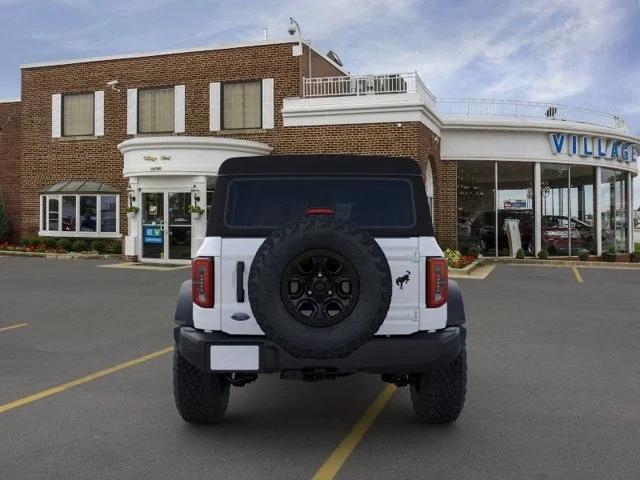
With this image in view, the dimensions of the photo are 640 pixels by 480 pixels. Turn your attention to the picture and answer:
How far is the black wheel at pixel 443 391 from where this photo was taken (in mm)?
4645

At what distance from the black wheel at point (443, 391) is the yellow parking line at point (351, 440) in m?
0.48

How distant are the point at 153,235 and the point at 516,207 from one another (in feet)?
43.5

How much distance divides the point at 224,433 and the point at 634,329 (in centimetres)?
695

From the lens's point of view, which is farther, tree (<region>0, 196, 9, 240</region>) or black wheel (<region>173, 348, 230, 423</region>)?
tree (<region>0, 196, 9, 240</region>)

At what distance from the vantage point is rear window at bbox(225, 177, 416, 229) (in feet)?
15.0

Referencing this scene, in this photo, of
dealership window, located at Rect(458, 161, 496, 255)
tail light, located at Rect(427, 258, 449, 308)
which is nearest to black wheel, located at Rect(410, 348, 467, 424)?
tail light, located at Rect(427, 258, 449, 308)

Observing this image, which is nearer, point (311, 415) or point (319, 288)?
point (319, 288)

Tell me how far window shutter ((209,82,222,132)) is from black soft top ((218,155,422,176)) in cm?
1957

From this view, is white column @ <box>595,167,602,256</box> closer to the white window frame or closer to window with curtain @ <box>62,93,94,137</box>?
the white window frame

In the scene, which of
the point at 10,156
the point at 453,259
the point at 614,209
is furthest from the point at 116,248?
the point at 614,209

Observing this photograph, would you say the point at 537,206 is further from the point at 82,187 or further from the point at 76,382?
the point at 76,382

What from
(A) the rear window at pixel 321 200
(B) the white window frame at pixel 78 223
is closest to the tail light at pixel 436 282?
(A) the rear window at pixel 321 200

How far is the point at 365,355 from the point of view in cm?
410

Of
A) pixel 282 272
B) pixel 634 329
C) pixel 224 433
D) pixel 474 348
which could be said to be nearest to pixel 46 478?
pixel 224 433
